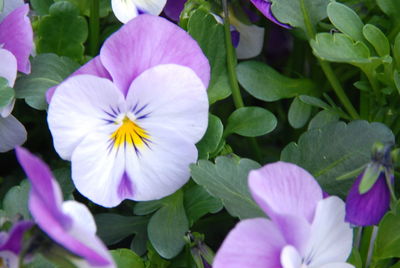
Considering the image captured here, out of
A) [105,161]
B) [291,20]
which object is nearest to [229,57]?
[291,20]

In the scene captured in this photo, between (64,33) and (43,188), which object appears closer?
(43,188)

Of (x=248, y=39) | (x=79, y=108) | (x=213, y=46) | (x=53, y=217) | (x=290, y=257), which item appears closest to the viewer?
(x=53, y=217)

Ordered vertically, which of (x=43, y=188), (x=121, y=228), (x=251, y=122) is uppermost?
(x=43, y=188)

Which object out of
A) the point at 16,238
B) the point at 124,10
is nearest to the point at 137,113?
the point at 124,10

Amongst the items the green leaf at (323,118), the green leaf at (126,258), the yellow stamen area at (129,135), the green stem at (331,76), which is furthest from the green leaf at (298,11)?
the green leaf at (126,258)

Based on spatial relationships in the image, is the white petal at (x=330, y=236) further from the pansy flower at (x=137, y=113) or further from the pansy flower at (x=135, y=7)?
the pansy flower at (x=135, y=7)

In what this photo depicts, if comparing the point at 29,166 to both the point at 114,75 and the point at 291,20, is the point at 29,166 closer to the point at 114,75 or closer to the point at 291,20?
the point at 114,75

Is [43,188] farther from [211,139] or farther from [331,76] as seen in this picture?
[331,76]
